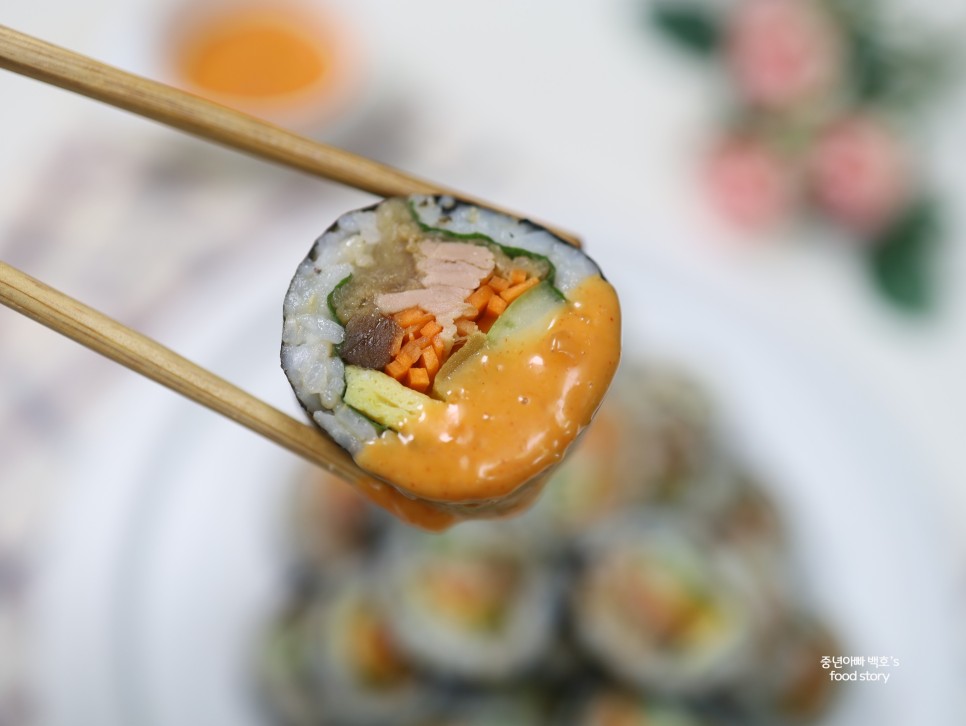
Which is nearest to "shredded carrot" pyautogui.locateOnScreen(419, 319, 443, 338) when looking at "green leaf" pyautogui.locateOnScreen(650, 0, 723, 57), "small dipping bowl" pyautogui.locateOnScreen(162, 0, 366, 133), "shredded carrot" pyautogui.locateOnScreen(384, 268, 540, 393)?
"shredded carrot" pyautogui.locateOnScreen(384, 268, 540, 393)

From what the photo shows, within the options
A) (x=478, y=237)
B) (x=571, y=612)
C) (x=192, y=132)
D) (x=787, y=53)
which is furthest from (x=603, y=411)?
(x=787, y=53)

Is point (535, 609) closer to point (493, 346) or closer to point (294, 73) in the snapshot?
point (493, 346)

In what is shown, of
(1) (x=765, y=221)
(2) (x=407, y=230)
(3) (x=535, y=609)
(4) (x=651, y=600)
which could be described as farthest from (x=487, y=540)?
(1) (x=765, y=221)

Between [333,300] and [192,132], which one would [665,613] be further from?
[192,132]

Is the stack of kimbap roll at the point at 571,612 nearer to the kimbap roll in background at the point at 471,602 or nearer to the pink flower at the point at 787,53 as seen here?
the kimbap roll in background at the point at 471,602

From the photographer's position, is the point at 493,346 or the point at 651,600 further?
the point at 651,600
